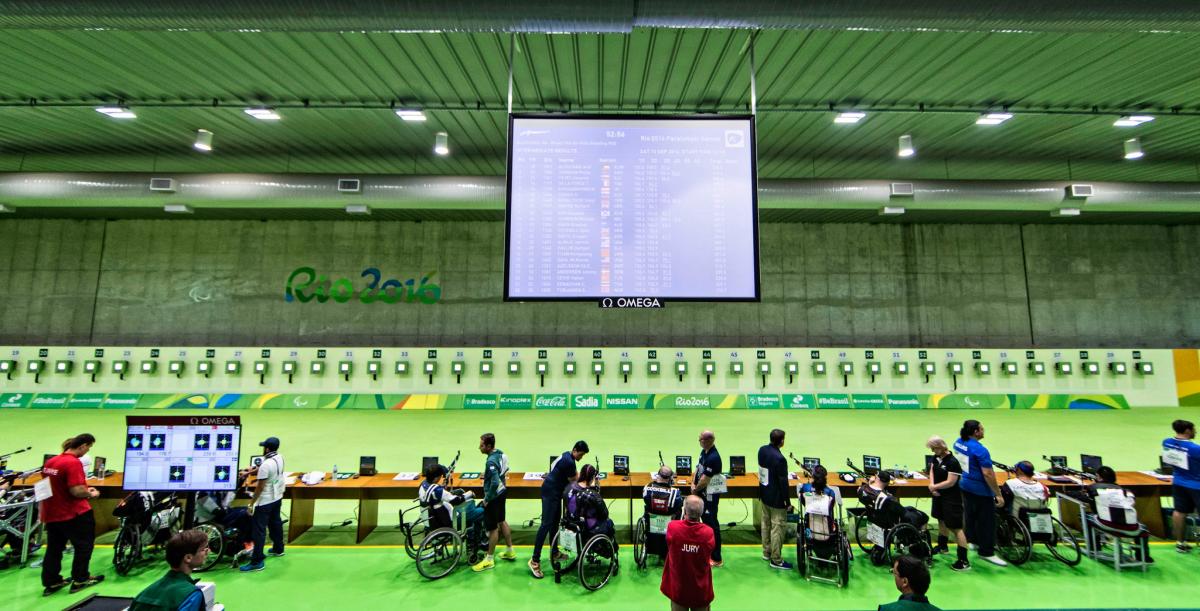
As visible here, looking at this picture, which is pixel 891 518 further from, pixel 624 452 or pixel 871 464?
pixel 624 452

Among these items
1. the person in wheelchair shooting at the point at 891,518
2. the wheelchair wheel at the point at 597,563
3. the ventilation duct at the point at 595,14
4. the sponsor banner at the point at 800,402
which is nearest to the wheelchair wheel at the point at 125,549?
the wheelchair wheel at the point at 597,563

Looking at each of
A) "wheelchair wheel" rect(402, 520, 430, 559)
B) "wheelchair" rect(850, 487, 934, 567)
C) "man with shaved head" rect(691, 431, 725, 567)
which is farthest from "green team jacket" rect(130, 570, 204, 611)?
"wheelchair" rect(850, 487, 934, 567)

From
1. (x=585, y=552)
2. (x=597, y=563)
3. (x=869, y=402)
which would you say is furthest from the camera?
(x=869, y=402)

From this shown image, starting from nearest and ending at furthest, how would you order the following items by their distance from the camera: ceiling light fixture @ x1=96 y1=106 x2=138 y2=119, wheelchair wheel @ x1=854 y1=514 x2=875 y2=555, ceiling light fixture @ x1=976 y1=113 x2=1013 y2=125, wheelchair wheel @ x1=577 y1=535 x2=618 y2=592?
wheelchair wheel @ x1=577 y1=535 x2=618 y2=592, wheelchair wheel @ x1=854 y1=514 x2=875 y2=555, ceiling light fixture @ x1=96 y1=106 x2=138 y2=119, ceiling light fixture @ x1=976 y1=113 x2=1013 y2=125

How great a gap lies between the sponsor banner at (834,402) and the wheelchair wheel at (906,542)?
9.10 m

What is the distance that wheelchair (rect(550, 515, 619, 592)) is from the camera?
468cm

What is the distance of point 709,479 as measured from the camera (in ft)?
16.4

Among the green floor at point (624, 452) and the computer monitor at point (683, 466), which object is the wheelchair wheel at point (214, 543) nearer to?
the green floor at point (624, 452)

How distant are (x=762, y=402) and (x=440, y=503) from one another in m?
10.7

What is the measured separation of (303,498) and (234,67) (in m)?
6.23

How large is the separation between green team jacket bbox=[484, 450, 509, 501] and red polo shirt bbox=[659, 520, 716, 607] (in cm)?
213

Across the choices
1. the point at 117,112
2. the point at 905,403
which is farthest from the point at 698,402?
the point at 117,112

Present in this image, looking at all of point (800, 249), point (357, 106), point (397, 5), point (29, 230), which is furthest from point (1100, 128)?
point (29, 230)

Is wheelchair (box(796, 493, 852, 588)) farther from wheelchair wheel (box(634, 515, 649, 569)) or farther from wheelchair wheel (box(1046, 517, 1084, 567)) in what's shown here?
wheelchair wheel (box(1046, 517, 1084, 567))
